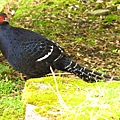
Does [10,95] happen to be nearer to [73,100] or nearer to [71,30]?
[73,100]

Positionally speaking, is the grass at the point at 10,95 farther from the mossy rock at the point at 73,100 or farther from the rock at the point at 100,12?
the rock at the point at 100,12

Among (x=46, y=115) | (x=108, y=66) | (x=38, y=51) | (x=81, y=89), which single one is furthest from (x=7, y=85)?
(x=46, y=115)

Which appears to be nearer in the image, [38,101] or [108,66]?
[38,101]

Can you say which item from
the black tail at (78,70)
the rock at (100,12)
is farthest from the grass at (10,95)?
the rock at (100,12)

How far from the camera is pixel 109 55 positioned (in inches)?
349

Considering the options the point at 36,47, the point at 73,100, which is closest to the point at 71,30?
the point at 36,47

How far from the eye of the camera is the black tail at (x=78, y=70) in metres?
5.02

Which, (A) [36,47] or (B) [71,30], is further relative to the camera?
(B) [71,30]

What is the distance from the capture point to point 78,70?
5379 mm

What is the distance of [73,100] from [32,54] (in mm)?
2382

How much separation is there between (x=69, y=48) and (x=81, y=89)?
581 cm

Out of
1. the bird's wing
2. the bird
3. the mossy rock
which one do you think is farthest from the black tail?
the mossy rock

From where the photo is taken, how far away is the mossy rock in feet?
8.78

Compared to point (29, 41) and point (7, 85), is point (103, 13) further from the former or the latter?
point (29, 41)
